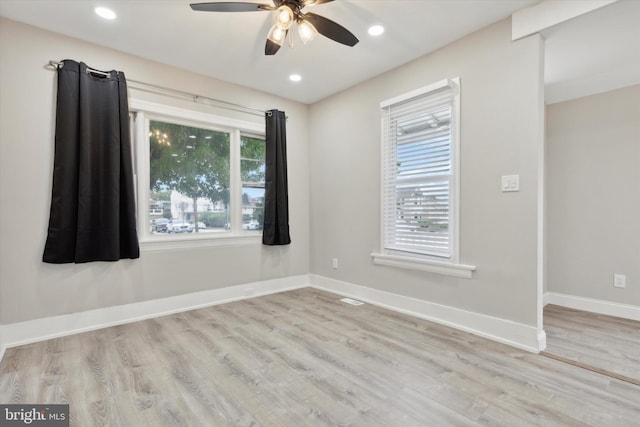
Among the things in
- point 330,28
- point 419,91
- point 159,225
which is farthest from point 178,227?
point 419,91

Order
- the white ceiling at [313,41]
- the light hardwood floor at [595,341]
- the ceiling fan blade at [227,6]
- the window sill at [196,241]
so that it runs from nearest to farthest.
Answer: the ceiling fan blade at [227,6]
the light hardwood floor at [595,341]
the white ceiling at [313,41]
the window sill at [196,241]

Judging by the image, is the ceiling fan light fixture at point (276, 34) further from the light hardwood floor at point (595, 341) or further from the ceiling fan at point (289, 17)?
the light hardwood floor at point (595, 341)

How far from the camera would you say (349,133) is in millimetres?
4020

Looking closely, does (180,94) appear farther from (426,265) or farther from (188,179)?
(426,265)

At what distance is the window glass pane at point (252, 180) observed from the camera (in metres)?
4.11

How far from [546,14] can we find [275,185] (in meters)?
3.16

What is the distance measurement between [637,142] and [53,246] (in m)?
5.71

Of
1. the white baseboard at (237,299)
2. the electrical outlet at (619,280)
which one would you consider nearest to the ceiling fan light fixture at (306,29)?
the white baseboard at (237,299)

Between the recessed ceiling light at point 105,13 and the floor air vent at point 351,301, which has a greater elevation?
the recessed ceiling light at point 105,13

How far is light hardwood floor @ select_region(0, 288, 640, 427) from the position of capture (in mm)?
1674

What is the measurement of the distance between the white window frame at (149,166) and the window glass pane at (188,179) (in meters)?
0.06

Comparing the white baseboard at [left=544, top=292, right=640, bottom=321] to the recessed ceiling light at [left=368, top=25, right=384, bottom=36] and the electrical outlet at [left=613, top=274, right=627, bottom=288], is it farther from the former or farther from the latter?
the recessed ceiling light at [left=368, top=25, right=384, bottom=36]

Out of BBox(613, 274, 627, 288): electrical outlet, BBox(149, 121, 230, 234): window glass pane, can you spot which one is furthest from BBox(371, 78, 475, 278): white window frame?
BBox(149, 121, 230, 234): window glass pane

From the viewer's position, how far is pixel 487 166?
2727mm
